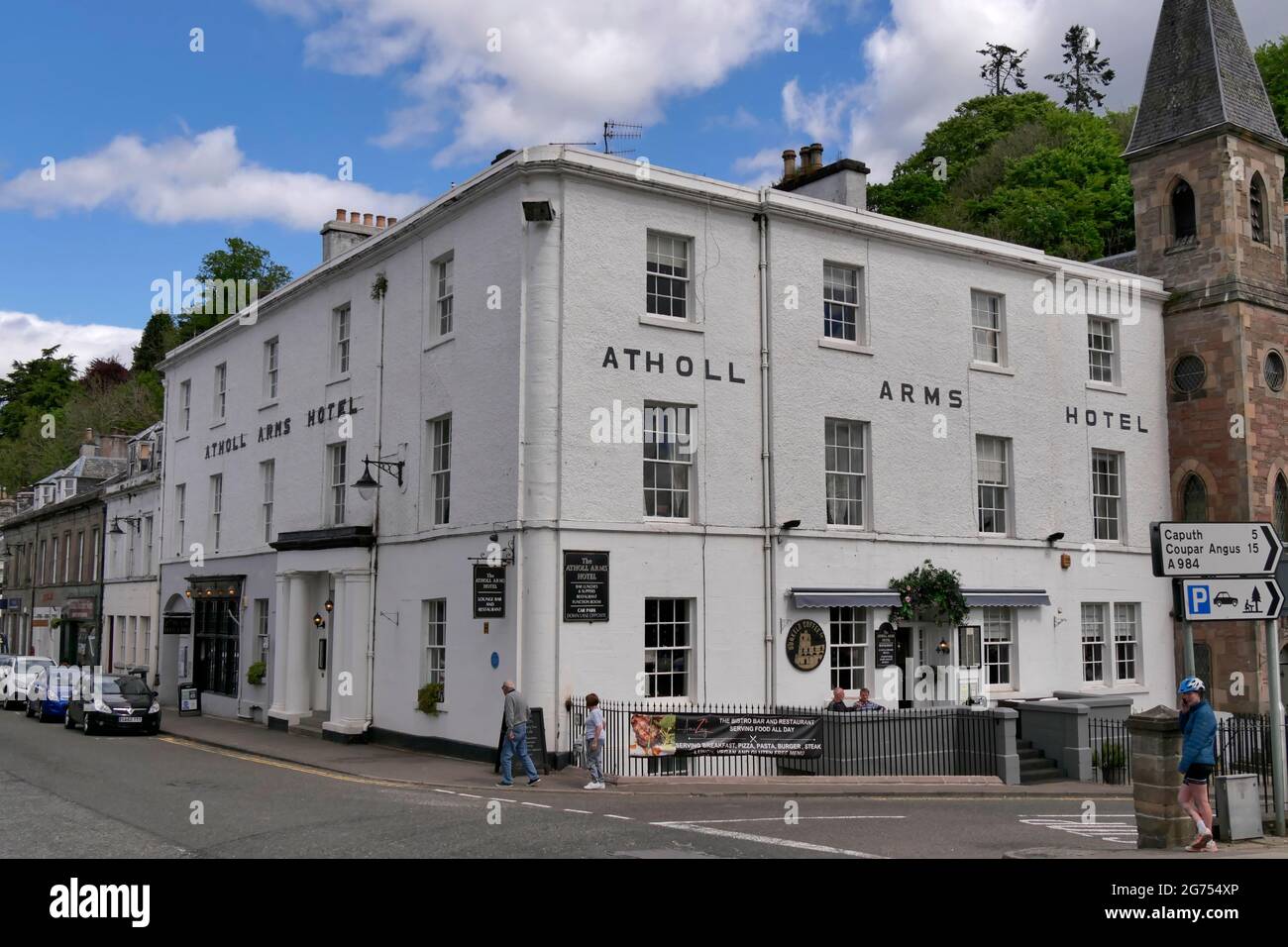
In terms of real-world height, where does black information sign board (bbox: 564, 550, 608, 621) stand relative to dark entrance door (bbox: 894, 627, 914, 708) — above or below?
above

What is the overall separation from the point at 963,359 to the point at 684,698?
10.2 m

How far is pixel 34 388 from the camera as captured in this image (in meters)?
81.9

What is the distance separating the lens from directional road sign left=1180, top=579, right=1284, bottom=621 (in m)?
13.0

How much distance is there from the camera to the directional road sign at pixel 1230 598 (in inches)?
511

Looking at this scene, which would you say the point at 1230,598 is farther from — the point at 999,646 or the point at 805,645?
the point at 999,646

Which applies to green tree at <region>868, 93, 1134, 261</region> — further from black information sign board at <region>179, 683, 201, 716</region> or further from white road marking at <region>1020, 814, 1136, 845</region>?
white road marking at <region>1020, 814, 1136, 845</region>

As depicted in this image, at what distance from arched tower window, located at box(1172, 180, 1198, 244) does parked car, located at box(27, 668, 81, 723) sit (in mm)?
30707

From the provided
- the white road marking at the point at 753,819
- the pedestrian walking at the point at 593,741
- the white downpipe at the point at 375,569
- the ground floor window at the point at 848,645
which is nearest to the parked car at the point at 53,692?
the white downpipe at the point at 375,569

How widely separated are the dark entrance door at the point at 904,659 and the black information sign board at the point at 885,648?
9.5 inches

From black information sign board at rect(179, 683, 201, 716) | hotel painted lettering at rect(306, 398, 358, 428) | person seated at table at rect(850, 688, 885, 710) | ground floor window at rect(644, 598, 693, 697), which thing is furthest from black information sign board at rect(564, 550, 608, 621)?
black information sign board at rect(179, 683, 201, 716)

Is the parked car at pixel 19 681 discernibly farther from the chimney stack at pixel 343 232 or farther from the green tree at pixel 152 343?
the green tree at pixel 152 343

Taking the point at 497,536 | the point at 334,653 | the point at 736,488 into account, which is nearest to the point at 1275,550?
the point at 736,488

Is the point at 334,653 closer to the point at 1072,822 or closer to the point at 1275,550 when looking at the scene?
the point at 1072,822

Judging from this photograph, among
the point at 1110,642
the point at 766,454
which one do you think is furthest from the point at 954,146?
the point at 766,454
